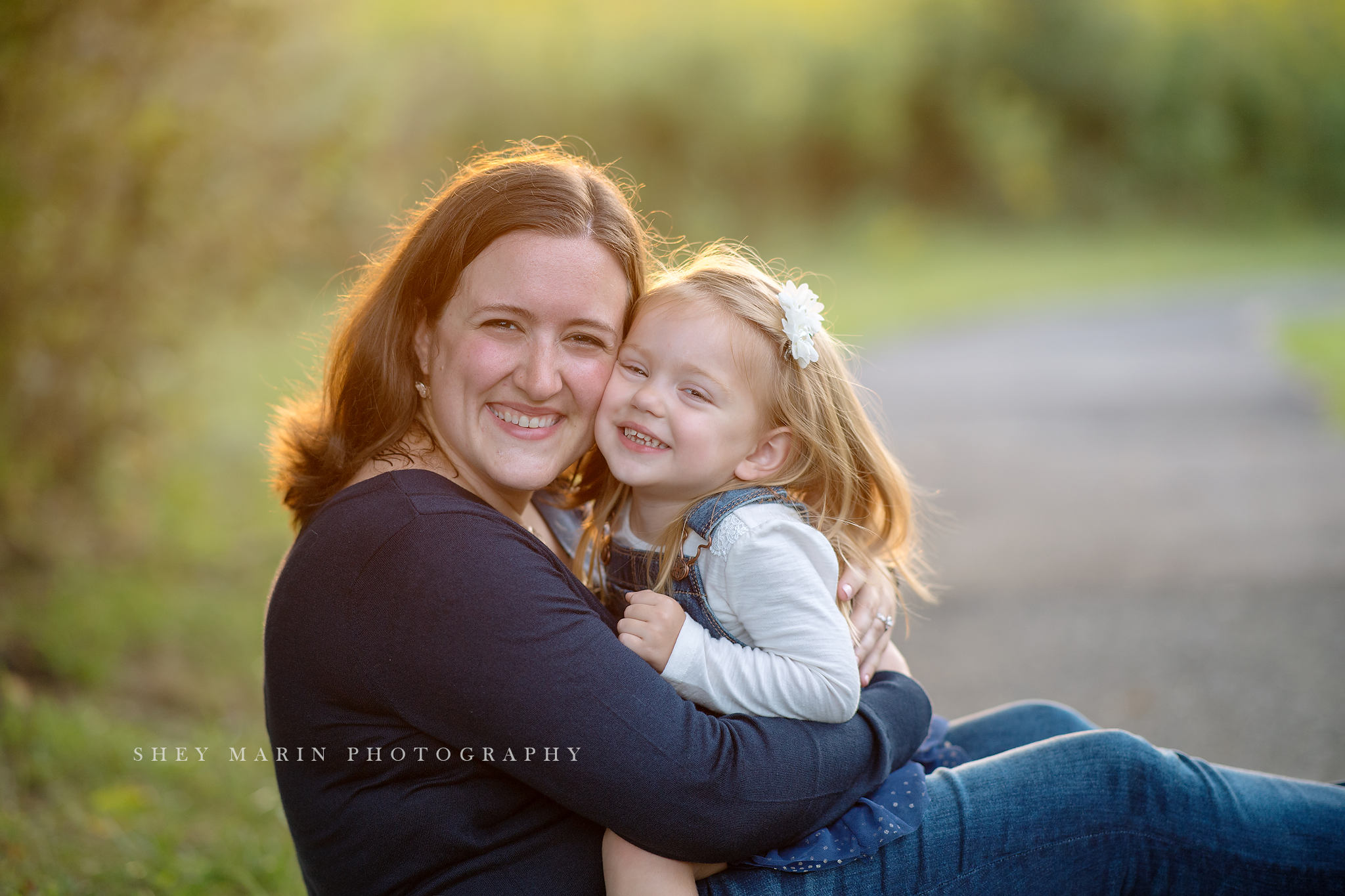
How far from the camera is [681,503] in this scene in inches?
88.0

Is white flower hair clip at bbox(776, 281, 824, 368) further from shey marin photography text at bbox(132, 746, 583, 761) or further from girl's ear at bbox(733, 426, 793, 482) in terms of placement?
shey marin photography text at bbox(132, 746, 583, 761)

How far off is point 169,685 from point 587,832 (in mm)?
3277

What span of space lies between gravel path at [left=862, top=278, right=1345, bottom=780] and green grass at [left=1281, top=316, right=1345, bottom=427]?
191mm

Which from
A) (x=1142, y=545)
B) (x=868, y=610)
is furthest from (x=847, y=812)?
(x=1142, y=545)

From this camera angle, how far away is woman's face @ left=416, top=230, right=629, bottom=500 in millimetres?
1984

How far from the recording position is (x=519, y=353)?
2.02 metres

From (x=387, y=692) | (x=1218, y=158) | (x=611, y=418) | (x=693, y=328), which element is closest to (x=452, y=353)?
(x=611, y=418)

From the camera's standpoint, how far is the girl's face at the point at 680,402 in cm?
214

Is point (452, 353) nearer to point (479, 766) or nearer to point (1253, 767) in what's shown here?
point (479, 766)

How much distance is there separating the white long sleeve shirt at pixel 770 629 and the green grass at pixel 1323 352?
25.1ft

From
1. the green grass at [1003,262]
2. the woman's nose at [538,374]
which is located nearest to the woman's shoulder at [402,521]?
the woman's nose at [538,374]

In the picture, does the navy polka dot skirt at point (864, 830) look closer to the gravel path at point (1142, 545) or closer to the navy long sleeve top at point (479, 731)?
the navy long sleeve top at point (479, 731)

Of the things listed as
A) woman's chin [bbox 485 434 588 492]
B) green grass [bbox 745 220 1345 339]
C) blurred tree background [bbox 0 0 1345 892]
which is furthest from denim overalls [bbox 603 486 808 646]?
green grass [bbox 745 220 1345 339]

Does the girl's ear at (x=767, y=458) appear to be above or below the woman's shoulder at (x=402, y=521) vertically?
above
